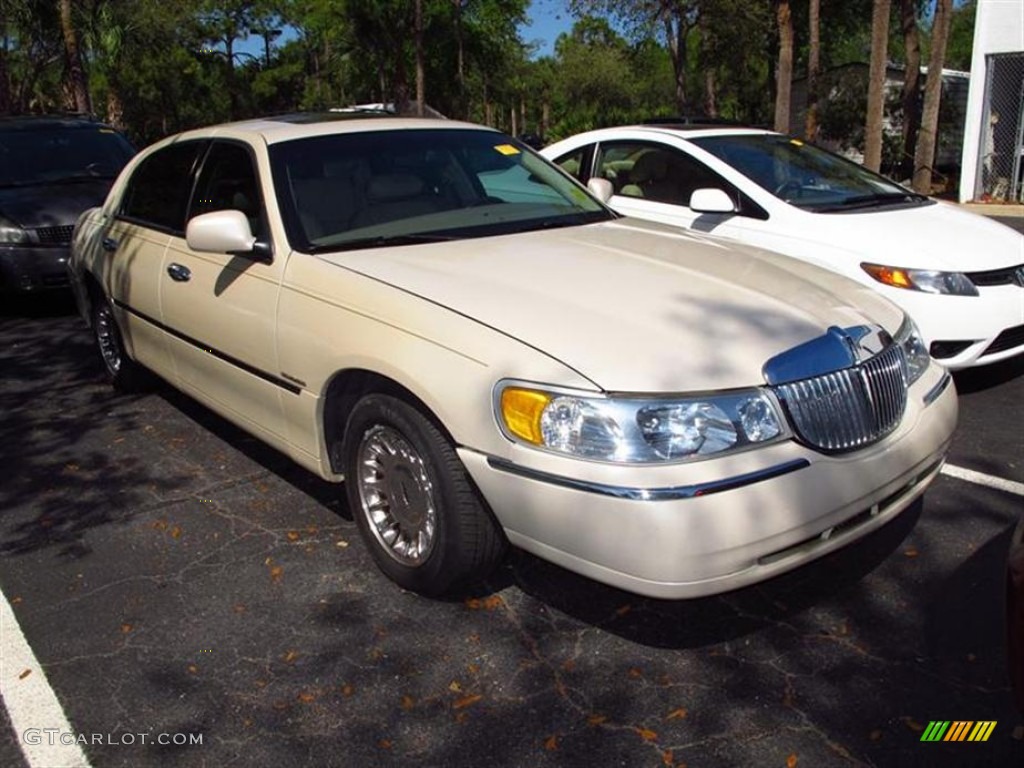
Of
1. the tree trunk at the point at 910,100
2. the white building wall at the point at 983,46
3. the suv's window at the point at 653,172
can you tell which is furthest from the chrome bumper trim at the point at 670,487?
the tree trunk at the point at 910,100

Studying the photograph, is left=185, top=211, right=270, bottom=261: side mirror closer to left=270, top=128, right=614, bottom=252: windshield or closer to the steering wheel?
left=270, top=128, right=614, bottom=252: windshield

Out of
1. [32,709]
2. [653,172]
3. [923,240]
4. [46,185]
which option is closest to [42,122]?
[46,185]

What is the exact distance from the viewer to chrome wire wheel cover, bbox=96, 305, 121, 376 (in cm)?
571

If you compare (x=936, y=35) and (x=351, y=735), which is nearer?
(x=351, y=735)

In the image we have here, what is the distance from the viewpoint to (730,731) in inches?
105

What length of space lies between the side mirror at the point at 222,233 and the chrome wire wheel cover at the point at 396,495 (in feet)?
3.25

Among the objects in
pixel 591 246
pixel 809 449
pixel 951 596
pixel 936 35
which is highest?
pixel 936 35

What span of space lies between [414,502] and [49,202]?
665cm

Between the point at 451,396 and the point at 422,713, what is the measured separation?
3.18 ft

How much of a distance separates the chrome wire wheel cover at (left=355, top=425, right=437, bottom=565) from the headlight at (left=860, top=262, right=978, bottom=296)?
3.22 meters

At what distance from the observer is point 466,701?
283 cm

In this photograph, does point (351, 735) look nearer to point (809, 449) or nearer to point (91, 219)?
point (809, 449)

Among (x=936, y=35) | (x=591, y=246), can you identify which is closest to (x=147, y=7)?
(x=936, y=35)

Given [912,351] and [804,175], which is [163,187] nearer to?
[912,351]
